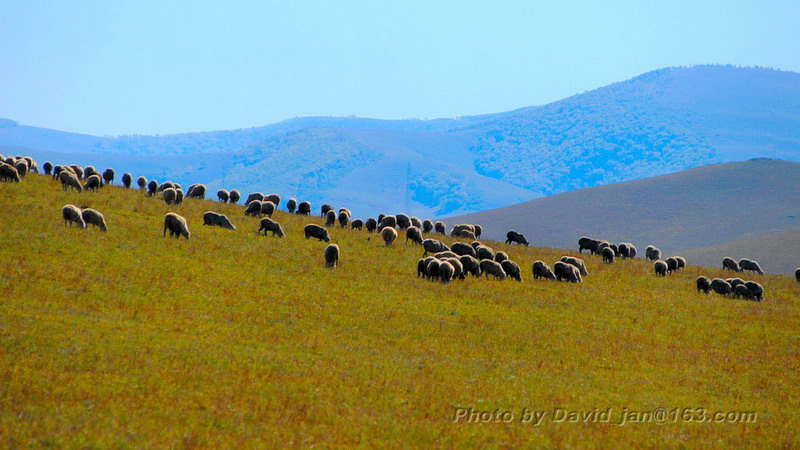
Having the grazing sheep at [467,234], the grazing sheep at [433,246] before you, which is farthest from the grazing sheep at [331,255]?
the grazing sheep at [467,234]

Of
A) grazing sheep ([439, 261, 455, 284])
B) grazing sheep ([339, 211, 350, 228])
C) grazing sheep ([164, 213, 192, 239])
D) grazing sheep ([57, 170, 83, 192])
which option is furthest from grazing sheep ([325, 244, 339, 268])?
grazing sheep ([57, 170, 83, 192])

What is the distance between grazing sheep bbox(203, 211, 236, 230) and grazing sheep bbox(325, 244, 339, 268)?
22.7 ft

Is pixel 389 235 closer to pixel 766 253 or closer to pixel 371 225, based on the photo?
pixel 371 225

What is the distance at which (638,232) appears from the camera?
155625mm

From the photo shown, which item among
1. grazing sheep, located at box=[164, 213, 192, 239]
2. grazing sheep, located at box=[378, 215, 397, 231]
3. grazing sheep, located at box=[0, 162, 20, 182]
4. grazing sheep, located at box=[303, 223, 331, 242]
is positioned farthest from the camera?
grazing sheep, located at box=[378, 215, 397, 231]

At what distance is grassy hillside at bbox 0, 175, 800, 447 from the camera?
12.1m

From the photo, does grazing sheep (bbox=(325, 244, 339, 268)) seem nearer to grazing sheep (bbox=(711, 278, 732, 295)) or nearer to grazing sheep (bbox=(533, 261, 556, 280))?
grazing sheep (bbox=(533, 261, 556, 280))

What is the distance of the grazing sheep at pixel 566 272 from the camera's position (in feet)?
105

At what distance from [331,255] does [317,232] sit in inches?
236

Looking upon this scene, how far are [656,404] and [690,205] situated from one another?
162085 mm

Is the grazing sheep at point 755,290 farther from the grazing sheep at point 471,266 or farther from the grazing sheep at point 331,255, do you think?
the grazing sheep at point 331,255

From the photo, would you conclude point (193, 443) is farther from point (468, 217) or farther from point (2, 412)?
point (468, 217)

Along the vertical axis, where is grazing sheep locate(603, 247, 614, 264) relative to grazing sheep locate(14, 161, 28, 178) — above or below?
below

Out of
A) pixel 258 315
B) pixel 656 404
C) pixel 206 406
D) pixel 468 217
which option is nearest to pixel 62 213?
pixel 258 315
